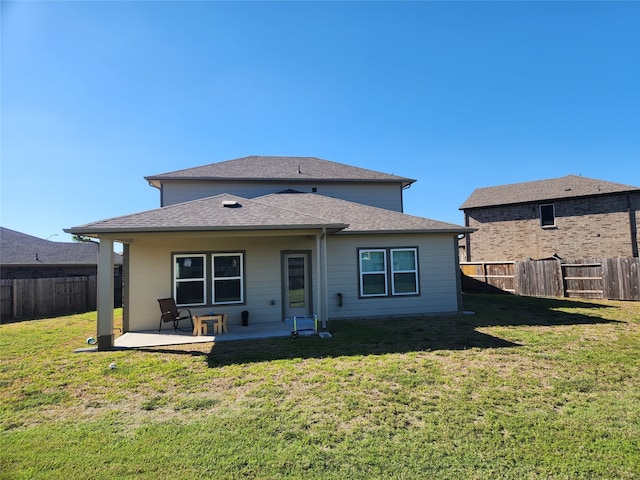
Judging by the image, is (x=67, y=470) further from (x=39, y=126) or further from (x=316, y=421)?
(x=39, y=126)

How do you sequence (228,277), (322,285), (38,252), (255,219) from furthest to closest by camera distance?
1. (38,252)
2. (228,277)
3. (322,285)
4. (255,219)

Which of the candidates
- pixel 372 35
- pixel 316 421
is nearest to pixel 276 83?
pixel 372 35

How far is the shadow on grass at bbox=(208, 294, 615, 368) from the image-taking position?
6.79 metres

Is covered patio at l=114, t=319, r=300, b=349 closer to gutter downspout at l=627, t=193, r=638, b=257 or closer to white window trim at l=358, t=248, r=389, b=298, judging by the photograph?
white window trim at l=358, t=248, r=389, b=298

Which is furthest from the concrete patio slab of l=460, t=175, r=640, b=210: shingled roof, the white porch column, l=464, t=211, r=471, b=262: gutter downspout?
l=460, t=175, r=640, b=210: shingled roof

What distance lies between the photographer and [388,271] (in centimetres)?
1093

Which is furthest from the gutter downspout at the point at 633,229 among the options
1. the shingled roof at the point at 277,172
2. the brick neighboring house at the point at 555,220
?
the shingled roof at the point at 277,172

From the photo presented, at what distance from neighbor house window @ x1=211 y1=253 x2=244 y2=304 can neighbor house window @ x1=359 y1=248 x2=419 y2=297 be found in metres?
3.82

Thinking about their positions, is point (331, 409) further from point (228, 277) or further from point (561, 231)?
point (561, 231)

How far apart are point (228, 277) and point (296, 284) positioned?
212 centimetres

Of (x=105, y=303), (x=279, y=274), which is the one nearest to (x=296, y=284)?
(x=279, y=274)

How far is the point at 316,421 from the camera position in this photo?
150 inches

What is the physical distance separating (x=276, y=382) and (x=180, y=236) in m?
4.67

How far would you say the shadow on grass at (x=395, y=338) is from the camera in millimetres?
6789
